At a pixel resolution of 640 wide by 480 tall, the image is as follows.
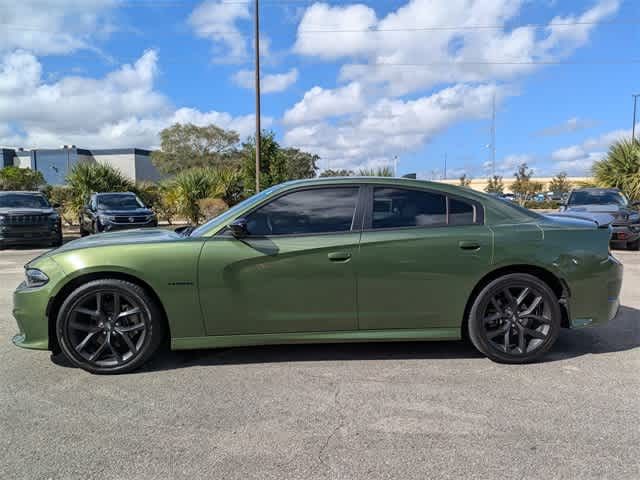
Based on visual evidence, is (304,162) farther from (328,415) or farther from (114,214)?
(328,415)

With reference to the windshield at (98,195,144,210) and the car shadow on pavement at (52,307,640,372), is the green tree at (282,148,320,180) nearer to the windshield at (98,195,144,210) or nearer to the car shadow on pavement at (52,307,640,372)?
the windshield at (98,195,144,210)

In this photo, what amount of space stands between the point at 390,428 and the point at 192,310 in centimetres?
179

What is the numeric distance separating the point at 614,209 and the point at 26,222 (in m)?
15.4

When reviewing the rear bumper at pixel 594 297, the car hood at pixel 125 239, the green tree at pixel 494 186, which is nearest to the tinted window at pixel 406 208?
the rear bumper at pixel 594 297

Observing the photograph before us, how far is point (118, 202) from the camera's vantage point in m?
16.1

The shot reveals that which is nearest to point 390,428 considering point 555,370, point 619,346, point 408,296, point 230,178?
point 408,296

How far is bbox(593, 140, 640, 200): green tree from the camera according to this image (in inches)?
722

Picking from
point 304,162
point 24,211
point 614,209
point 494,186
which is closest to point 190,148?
point 304,162

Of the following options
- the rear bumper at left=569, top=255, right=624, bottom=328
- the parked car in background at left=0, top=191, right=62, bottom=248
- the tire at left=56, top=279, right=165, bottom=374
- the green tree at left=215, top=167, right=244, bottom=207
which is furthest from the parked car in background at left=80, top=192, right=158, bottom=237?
the rear bumper at left=569, top=255, right=624, bottom=328

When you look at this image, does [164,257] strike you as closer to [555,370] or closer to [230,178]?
[555,370]

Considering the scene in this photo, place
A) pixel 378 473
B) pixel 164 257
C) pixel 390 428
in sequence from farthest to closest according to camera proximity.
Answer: pixel 164 257
pixel 390 428
pixel 378 473

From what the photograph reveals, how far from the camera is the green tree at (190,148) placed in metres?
59.8

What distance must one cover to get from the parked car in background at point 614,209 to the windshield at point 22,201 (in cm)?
1471

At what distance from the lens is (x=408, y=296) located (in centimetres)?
396
